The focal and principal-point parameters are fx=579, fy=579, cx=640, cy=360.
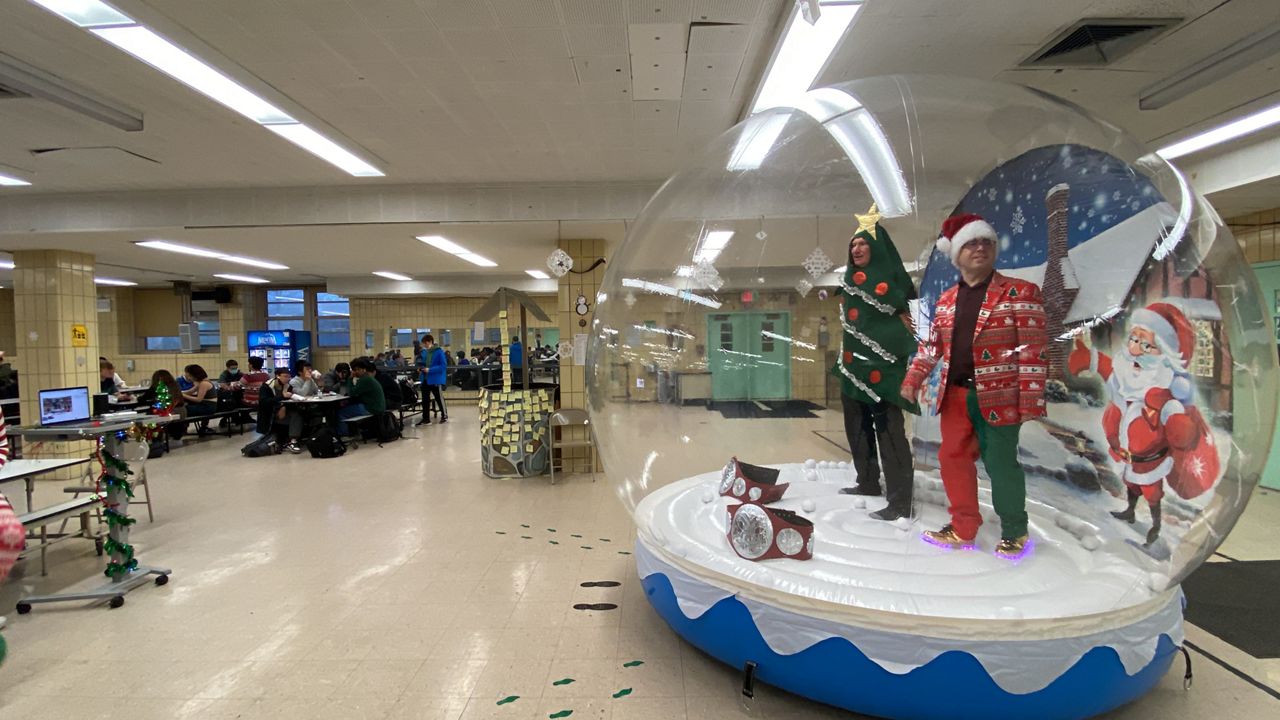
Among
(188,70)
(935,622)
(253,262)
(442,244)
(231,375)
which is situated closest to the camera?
(935,622)

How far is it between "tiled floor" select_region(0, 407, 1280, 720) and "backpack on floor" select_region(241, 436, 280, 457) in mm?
2901

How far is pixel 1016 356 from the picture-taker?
236cm

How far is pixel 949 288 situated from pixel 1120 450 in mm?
934

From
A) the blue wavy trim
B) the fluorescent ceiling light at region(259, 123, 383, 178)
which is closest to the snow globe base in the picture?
the blue wavy trim

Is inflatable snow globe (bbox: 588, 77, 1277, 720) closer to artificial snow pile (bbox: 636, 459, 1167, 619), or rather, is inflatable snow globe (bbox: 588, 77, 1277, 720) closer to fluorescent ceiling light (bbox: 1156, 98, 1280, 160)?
artificial snow pile (bbox: 636, 459, 1167, 619)

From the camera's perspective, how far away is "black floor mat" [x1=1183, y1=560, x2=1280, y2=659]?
2898mm

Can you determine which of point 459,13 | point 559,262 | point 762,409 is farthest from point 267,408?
point 762,409

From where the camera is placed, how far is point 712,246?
2984 millimetres

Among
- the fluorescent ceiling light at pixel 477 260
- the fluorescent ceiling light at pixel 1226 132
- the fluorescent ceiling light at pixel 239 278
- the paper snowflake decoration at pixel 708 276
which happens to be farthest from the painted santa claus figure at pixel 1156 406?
the fluorescent ceiling light at pixel 239 278

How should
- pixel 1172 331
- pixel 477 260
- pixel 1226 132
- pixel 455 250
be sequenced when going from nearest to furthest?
pixel 1172 331 < pixel 1226 132 < pixel 455 250 < pixel 477 260

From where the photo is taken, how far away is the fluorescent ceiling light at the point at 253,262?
9.42 m

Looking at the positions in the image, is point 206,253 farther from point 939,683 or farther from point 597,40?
point 939,683

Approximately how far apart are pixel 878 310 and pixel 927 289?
0.30m

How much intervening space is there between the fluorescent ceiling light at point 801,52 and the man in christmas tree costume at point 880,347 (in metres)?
1.01
